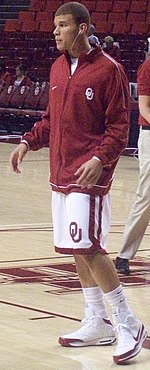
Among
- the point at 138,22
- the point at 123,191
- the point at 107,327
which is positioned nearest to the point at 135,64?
the point at 138,22

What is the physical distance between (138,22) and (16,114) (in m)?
3.46

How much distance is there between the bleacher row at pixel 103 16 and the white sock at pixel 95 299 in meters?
15.7

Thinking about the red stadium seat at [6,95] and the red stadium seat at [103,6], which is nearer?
the red stadium seat at [6,95]

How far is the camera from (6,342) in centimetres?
500

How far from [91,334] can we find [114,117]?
115 centimetres

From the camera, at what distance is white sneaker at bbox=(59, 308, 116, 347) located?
5.00m

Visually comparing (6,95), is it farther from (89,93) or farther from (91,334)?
(89,93)

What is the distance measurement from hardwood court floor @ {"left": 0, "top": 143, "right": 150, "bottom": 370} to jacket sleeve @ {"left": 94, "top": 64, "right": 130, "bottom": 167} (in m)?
0.97

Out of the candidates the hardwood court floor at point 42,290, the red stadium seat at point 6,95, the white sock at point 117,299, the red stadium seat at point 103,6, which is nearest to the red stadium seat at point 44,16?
the red stadium seat at point 103,6

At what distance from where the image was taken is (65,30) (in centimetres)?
475

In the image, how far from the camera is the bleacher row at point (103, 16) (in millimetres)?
20906

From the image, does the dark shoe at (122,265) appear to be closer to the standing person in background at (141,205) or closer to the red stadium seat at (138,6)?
the standing person in background at (141,205)

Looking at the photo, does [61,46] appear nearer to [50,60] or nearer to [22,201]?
[22,201]

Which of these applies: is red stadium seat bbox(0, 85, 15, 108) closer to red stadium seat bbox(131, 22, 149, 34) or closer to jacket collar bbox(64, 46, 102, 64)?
red stadium seat bbox(131, 22, 149, 34)
